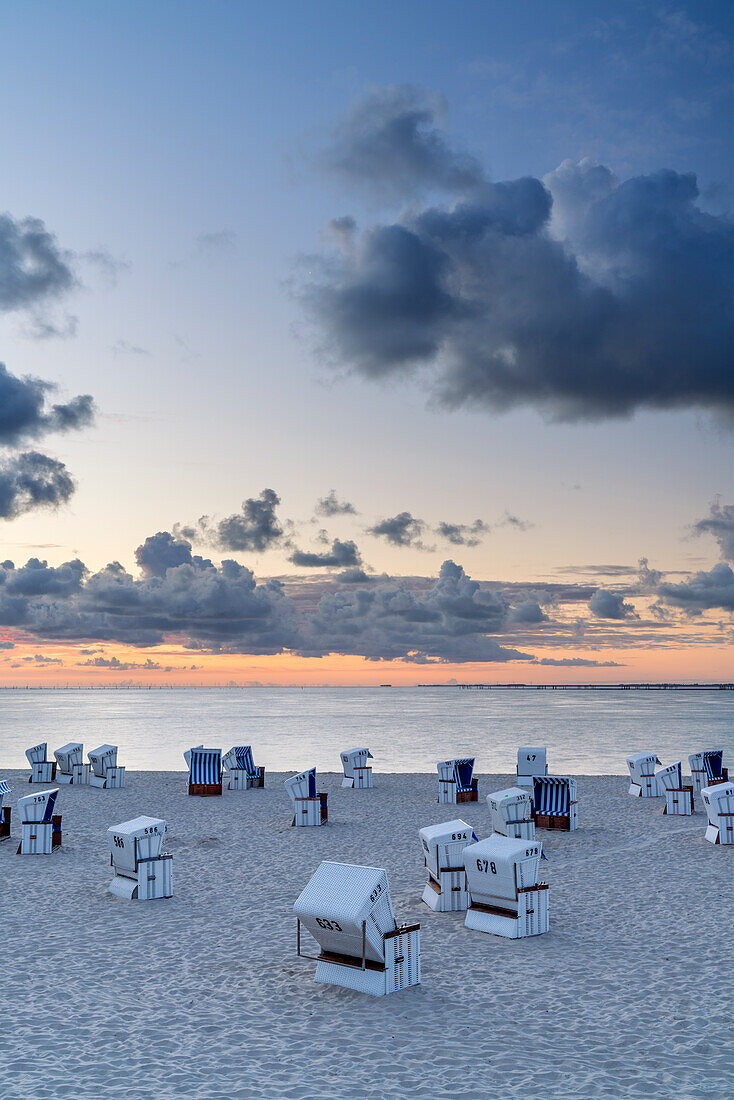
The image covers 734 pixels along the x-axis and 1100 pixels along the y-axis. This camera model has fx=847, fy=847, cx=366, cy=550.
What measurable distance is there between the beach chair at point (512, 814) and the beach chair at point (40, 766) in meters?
19.1

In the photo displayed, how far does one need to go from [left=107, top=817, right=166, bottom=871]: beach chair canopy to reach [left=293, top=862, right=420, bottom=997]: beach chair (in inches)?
201

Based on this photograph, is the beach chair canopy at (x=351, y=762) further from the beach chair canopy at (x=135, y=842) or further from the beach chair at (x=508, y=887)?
the beach chair at (x=508, y=887)

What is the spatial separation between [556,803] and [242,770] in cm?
1297

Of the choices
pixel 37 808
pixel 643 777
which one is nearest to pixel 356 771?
pixel 643 777

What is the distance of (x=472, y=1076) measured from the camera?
777 centimetres

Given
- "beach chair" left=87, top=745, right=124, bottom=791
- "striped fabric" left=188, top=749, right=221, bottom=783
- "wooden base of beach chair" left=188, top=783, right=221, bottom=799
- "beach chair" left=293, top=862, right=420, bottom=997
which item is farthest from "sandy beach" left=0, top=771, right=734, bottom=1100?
"beach chair" left=87, top=745, right=124, bottom=791

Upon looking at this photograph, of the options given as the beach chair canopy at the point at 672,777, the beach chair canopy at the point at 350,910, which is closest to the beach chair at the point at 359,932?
the beach chair canopy at the point at 350,910

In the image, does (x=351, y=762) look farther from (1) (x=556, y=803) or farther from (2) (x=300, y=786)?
(1) (x=556, y=803)

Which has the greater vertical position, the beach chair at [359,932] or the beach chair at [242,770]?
the beach chair at [359,932]

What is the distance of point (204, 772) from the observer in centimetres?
2825

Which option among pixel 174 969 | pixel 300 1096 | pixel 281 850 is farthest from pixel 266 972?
pixel 281 850

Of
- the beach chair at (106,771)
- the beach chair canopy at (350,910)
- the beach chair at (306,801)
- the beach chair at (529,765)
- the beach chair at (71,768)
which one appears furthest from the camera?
the beach chair at (71,768)

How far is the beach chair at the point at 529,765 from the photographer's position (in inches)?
1078

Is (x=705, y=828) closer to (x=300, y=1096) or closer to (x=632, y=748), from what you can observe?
(x=300, y=1096)
